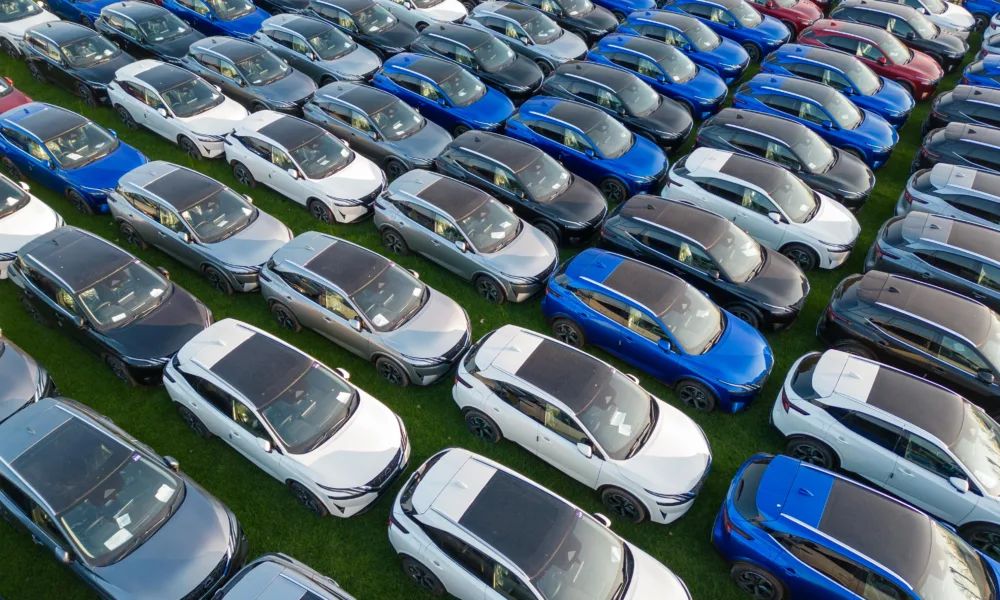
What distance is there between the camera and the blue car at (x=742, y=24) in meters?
19.4

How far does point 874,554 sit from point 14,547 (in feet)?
35.2

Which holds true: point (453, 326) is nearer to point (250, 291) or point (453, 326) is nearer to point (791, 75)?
point (250, 291)

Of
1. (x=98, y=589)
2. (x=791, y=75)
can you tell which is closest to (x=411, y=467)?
(x=98, y=589)

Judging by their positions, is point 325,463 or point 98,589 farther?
point 325,463

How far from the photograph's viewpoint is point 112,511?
7.84 m

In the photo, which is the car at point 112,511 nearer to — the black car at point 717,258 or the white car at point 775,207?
the black car at point 717,258

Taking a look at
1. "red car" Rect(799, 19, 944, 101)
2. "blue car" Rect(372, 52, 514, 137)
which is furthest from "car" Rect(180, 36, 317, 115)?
"red car" Rect(799, 19, 944, 101)

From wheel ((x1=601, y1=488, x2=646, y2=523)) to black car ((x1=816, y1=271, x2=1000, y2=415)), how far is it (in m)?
4.98

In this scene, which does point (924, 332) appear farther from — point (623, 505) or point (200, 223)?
point (200, 223)

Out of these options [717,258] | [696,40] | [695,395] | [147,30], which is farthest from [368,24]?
[695,395]

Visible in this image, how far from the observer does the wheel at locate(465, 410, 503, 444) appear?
9.86 m

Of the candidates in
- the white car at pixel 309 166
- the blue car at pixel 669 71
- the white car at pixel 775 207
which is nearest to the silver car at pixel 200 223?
the white car at pixel 309 166

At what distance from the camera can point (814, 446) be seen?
9.70 meters

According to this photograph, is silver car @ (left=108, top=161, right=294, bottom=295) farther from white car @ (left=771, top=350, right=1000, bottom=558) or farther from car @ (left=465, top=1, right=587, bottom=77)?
white car @ (left=771, top=350, right=1000, bottom=558)
